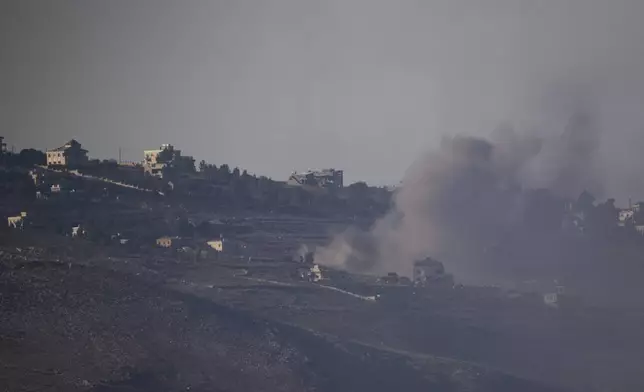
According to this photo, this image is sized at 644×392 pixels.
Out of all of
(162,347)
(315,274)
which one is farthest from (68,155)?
(162,347)

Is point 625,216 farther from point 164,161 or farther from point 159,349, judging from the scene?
point 159,349

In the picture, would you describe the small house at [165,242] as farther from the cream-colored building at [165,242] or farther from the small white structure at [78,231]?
the small white structure at [78,231]

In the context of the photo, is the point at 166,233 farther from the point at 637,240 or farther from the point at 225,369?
the point at 637,240

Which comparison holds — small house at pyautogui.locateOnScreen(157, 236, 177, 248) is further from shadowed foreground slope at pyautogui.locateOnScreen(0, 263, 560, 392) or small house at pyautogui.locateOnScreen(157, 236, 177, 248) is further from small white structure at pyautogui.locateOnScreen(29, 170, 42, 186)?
shadowed foreground slope at pyautogui.locateOnScreen(0, 263, 560, 392)

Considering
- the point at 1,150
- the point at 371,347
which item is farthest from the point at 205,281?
the point at 1,150

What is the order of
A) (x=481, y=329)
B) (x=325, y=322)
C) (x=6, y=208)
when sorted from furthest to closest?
(x=6, y=208) → (x=481, y=329) → (x=325, y=322)

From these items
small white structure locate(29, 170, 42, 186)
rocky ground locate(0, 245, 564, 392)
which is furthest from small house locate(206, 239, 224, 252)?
small white structure locate(29, 170, 42, 186)
